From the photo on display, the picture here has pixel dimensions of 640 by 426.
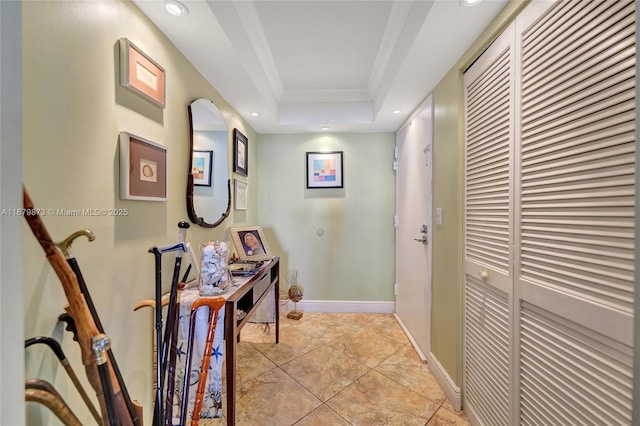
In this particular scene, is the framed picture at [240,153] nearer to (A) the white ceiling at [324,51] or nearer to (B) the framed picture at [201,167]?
(A) the white ceiling at [324,51]

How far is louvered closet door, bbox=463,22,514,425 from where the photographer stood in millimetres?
1114

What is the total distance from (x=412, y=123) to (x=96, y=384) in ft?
8.22

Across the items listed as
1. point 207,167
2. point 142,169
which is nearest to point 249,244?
point 207,167

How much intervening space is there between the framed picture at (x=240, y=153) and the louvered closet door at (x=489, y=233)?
5.72 ft

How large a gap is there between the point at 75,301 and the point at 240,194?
1752mm

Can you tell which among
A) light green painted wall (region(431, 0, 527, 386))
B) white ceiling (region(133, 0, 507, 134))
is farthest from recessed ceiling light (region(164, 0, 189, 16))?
light green painted wall (region(431, 0, 527, 386))

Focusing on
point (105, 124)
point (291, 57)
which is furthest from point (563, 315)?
point (291, 57)

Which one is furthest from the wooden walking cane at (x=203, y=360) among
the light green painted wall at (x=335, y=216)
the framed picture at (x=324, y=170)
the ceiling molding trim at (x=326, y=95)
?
the ceiling molding trim at (x=326, y=95)

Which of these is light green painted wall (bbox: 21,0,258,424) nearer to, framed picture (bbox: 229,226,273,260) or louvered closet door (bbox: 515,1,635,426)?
framed picture (bbox: 229,226,273,260)

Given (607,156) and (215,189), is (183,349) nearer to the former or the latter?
(215,189)

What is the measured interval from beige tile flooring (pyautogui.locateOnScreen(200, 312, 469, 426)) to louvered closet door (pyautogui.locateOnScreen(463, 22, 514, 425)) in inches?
14.1

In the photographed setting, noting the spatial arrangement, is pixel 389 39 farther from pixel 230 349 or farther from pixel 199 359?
pixel 199 359

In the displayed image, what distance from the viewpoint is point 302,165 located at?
2.87m

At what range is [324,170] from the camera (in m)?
2.84
